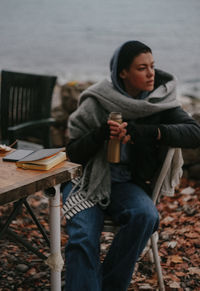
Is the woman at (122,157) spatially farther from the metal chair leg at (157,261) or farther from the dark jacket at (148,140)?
the metal chair leg at (157,261)

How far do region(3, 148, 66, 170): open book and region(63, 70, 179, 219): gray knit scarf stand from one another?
0.48 metres

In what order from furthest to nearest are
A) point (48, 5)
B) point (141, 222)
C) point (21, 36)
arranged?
point (48, 5) < point (21, 36) < point (141, 222)

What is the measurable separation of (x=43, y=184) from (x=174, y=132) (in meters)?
0.97

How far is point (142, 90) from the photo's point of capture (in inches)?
98.6

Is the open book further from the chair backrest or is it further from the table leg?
the chair backrest

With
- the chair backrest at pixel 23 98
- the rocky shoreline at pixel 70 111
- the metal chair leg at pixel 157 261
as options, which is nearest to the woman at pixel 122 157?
the metal chair leg at pixel 157 261

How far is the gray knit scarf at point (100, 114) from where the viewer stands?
2273 mm

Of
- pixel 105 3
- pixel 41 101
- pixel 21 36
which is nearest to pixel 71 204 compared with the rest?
pixel 41 101

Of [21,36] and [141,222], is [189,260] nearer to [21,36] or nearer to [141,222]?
[141,222]

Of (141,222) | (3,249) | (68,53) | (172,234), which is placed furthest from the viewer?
(68,53)

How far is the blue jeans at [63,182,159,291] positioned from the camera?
192cm

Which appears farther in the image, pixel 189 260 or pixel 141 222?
pixel 189 260

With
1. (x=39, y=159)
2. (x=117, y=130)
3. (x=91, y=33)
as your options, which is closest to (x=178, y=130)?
(x=117, y=130)

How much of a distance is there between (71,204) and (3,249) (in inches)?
44.0
